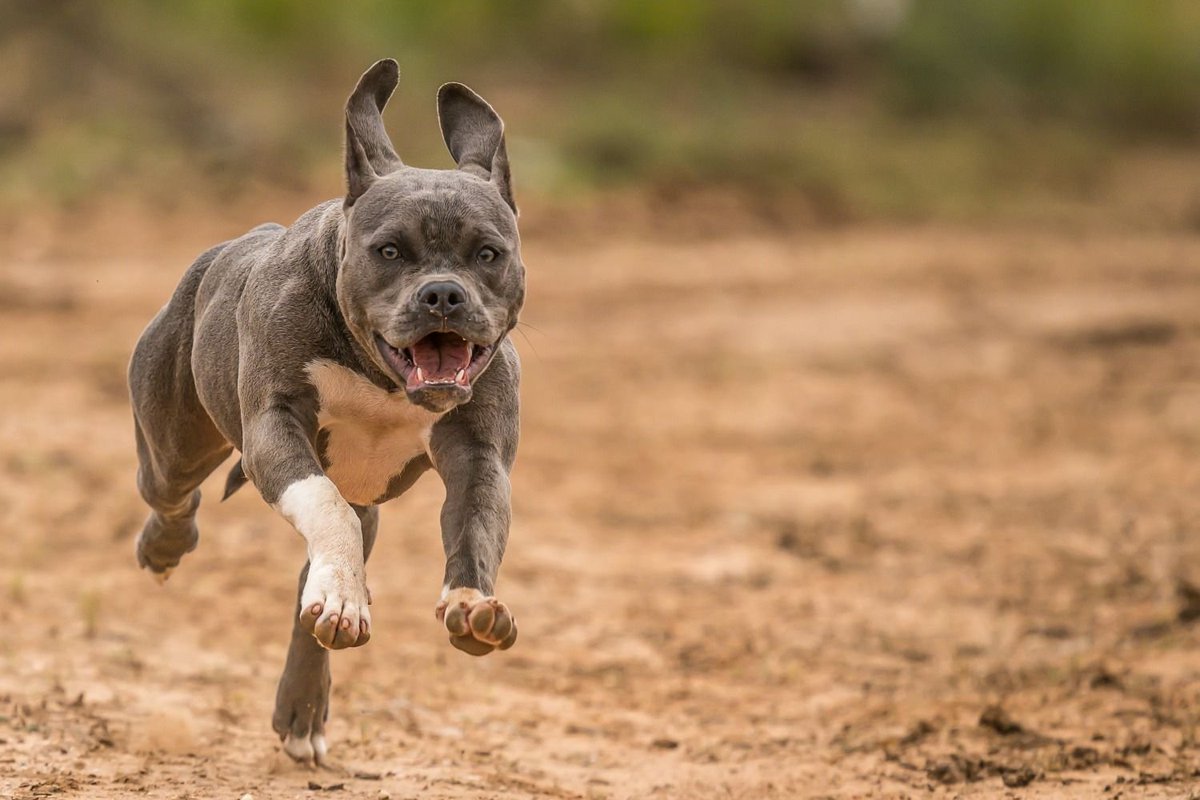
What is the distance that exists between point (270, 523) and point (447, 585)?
5844 mm

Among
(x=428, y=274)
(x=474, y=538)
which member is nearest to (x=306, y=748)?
(x=474, y=538)

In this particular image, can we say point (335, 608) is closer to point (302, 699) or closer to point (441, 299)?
point (441, 299)

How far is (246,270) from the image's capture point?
5.55 m

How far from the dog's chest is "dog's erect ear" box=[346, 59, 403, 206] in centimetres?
55

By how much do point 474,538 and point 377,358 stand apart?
0.60m

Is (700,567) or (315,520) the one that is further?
(700,567)

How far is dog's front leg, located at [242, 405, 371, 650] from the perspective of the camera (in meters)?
4.60

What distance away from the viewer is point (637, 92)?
26594 millimetres

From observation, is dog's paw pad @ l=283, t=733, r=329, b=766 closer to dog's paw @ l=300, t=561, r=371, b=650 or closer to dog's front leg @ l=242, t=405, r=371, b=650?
dog's front leg @ l=242, t=405, r=371, b=650

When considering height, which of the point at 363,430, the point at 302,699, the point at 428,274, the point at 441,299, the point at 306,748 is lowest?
the point at 306,748

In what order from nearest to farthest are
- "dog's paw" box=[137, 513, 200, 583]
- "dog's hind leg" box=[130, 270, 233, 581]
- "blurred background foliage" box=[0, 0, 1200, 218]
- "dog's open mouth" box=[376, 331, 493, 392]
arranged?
"dog's open mouth" box=[376, 331, 493, 392], "dog's hind leg" box=[130, 270, 233, 581], "dog's paw" box=[137, 513, 200, 583], "blurred background foliage" box=[0, 0, 1200, 218]

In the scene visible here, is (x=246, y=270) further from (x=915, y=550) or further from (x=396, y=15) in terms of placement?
(x=396, y=15)

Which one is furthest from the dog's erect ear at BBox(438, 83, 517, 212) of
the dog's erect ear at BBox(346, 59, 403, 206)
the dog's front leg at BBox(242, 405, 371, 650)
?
the dog's front leg at BBox(242, 405, 371, 650)

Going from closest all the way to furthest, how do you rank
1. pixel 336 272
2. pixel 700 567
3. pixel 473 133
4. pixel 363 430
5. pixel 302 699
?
pixel 336 272, pixel 363 430, pixel 473 133, pixel 302 699, pixel 700 567
